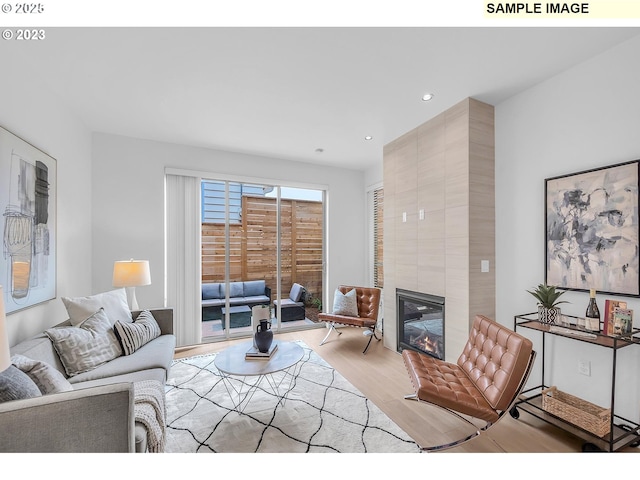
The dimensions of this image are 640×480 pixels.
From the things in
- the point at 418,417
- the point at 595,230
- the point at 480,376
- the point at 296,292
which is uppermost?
the point at 595,230

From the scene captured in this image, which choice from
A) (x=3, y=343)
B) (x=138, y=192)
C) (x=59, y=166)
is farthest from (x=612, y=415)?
(x=138, y=192)

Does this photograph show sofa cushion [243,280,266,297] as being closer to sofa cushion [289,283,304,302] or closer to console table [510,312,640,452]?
sofa cushion [289,283,304,302]

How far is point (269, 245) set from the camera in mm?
4418

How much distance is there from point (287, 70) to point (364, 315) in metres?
3.04

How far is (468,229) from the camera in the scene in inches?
102

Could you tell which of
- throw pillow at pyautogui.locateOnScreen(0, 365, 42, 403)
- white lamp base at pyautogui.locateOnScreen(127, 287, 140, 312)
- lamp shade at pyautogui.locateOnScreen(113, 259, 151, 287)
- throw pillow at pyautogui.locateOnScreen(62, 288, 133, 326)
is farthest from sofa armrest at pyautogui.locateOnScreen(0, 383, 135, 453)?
white lamp base at pyautogui.locateOnScreen(127, 287, 140, 312)

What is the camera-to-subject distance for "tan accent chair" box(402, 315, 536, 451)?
1.71 m

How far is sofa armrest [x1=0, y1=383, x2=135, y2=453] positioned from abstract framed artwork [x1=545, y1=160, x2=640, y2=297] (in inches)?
116

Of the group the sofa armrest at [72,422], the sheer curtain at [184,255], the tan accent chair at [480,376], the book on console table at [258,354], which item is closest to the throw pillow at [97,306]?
the sheer curtain at [184,255]

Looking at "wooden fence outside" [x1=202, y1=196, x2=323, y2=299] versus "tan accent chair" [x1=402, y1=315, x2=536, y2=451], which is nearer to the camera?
"tan accent chair" [x1=402, y1=315, x2=536, y2=451]

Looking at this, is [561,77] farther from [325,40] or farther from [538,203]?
[325,40]

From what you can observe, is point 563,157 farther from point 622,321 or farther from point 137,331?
point 137,331

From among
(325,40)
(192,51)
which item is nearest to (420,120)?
(325,40)

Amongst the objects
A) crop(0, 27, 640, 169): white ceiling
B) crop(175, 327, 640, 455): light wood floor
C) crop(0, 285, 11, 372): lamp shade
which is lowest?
crop(175, 327, 640, 455): light wood floor
